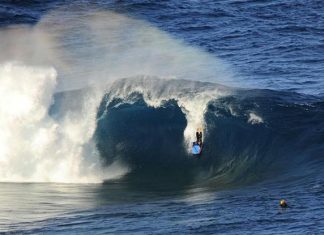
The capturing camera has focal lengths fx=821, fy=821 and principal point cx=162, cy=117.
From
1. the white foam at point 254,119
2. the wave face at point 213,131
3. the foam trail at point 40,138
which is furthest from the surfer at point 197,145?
the foam trail at point 40,138

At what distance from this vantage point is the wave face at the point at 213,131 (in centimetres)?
3012

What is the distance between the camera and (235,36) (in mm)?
54906

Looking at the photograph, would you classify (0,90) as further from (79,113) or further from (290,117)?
(290,117)

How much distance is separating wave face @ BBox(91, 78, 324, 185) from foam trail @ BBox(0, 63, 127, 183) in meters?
0.86

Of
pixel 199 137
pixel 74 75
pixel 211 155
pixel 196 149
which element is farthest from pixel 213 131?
pixel 74 75

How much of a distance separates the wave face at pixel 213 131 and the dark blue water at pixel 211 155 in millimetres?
43

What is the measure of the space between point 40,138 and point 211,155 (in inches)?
274

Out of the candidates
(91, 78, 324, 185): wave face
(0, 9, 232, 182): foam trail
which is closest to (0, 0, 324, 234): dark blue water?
(91, 78, 324, 185): wave face

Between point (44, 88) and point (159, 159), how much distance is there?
6.21 m

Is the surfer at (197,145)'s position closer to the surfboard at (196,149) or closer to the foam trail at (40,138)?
the surfboard at (196,149)

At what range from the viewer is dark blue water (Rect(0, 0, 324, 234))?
74.8ft

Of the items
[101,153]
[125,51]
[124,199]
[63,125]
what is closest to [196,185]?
[124,199]

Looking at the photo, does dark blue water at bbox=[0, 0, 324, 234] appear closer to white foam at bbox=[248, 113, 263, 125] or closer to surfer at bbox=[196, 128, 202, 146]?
white foam at bbox=[248, 113, 263, 125]

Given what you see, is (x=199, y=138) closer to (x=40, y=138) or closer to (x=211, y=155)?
(x=211, y=155)
